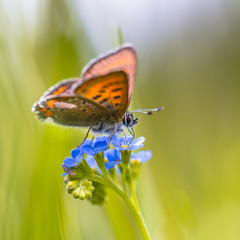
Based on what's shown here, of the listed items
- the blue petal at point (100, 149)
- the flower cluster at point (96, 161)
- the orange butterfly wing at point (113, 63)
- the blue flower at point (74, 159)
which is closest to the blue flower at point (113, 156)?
the flower cluster at point (96, 161)

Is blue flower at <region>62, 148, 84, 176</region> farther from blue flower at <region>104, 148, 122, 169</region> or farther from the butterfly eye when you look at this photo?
the butterfly eye

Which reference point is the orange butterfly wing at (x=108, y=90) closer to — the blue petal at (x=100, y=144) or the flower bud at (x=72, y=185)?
the blue petal at (x=100, y=144)

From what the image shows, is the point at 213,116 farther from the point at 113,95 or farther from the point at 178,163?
the point at 113,95

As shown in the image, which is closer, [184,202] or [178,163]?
[184,202]

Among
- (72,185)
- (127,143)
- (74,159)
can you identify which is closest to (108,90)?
(127,143)

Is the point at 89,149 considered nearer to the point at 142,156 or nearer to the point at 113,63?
the point at 142,156

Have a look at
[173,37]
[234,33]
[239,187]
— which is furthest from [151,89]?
[239,187]
